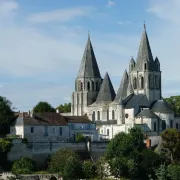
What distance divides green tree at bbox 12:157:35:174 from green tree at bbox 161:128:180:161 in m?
13.2

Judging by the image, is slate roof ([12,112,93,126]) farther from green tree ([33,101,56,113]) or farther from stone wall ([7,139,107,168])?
green tree ([33,101,56,113])

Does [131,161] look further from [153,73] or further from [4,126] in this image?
[153,73]

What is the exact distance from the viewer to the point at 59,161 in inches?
2307

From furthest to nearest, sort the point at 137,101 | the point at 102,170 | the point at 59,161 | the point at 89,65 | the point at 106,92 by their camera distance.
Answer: the point at 89,65
the point at 106,92
the point at 137,101
the point at 59,161
the point at 102,170

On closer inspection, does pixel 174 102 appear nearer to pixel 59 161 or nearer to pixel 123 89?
pixel 123 89

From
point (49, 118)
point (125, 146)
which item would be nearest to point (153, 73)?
point (49, 118)

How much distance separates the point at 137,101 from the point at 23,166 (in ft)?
98.6

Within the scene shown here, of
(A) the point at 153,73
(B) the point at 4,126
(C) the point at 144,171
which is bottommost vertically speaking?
(C) the point at 144,171

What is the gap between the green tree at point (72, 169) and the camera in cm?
5584

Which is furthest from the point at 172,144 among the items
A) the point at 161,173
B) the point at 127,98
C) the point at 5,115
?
the point at 127,98

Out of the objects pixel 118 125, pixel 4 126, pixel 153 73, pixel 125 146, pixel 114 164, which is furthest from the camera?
pixel 153 73

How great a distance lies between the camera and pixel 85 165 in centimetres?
5731

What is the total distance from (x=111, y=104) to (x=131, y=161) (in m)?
31.1

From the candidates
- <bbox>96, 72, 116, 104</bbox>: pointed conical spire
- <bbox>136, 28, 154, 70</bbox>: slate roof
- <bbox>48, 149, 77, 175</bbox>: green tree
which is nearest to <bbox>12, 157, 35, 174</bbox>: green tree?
<bbox>48, 149, 77, 175</bbox>: green tree
